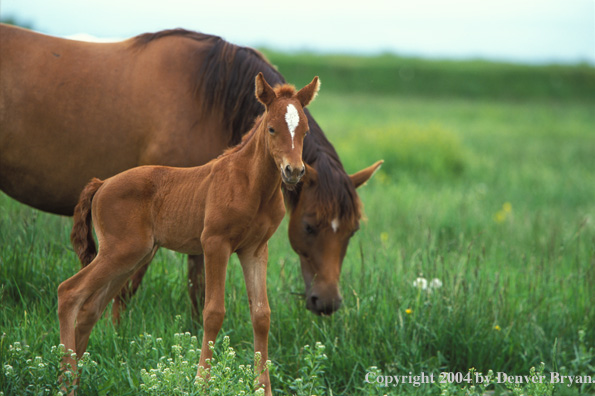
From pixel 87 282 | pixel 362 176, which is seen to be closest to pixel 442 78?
pixel 362 176

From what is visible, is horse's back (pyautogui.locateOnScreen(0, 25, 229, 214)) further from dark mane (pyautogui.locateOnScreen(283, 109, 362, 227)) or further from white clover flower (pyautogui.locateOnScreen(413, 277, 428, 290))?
white clover flower (pyautogui.locateOnScreen(413, 277, 428, 290))

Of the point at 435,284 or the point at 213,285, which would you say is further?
the point at 435,284

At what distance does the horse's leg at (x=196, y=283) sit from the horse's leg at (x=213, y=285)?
144cm

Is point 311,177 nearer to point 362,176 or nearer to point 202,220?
point 362,176

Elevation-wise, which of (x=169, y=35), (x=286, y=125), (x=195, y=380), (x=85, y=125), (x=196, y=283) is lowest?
(x=196, y=283)

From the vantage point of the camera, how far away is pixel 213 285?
2922 millimetres

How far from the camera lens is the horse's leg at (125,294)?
14.2 ft

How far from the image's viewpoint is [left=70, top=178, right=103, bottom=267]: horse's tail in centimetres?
319

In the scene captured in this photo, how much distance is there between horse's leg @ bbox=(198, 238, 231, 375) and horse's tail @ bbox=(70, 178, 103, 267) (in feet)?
2.44

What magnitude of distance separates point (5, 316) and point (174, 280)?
50.3 inches

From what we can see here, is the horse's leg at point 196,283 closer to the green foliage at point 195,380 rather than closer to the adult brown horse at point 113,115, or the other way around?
the adult brown horse at point 113,115

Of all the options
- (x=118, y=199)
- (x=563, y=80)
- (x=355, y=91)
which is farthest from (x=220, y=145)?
(x=563, y=80)

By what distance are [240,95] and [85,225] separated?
1.65 metres

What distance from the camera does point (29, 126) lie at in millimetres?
4461
